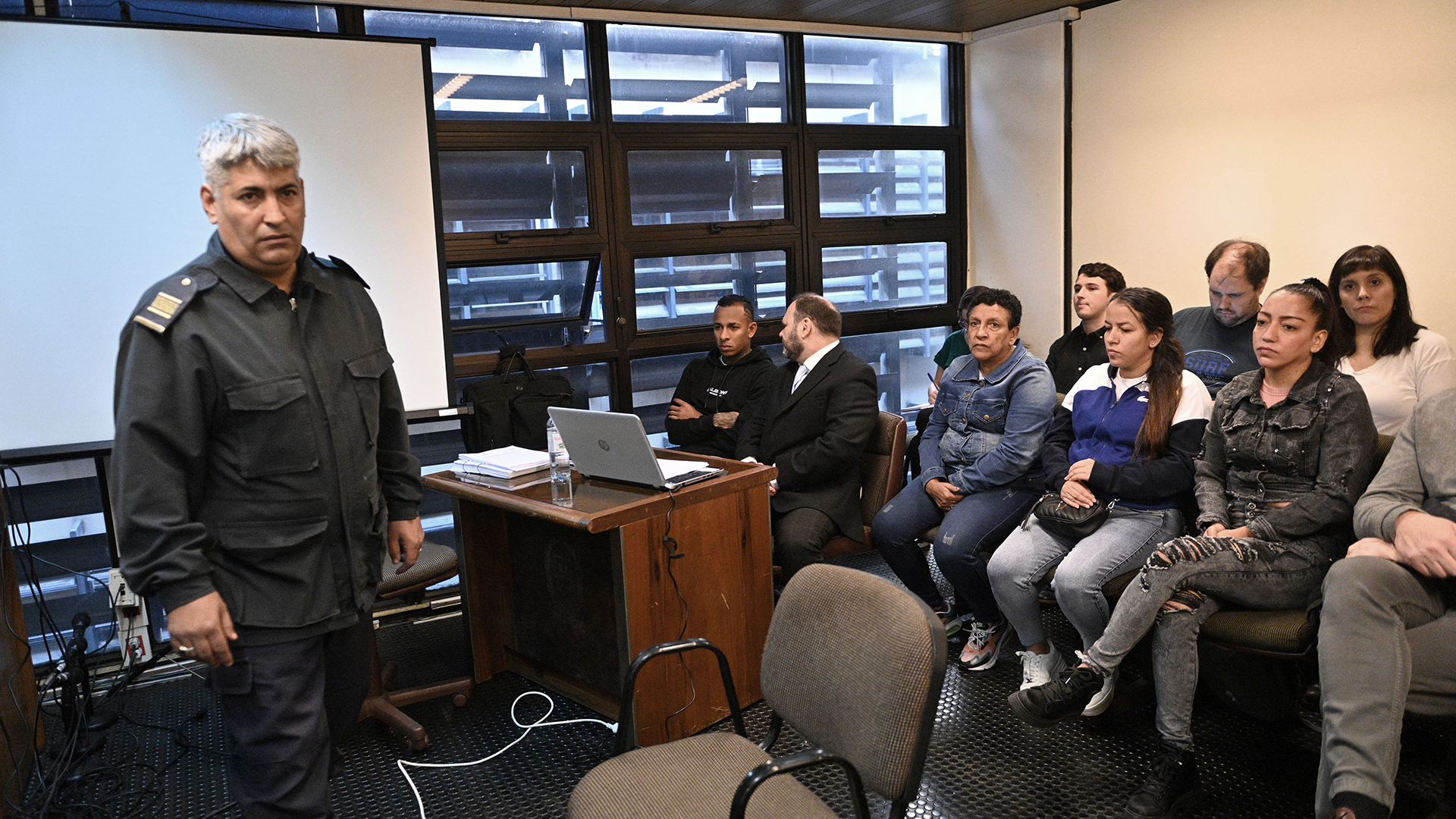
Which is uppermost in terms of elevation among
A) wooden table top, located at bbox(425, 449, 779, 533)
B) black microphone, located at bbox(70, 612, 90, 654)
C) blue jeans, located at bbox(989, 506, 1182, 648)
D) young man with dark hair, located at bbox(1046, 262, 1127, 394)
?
young man with dark hair, located at bbox(1046, 262, 1127, 394)

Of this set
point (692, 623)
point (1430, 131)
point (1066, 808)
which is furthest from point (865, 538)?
point (1430, 131)

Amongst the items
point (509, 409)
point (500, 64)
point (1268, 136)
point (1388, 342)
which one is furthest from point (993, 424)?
point (500, 64)

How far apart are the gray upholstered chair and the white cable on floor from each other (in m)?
0.81

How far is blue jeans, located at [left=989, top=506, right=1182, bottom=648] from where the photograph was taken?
2699mm

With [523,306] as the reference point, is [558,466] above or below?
below

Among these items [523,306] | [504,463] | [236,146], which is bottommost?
[504,463]

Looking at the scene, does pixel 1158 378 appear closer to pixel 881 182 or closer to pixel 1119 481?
pixel 1119 481

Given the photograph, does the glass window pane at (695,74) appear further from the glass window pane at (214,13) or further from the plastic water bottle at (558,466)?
the plastic water bottle at (558,466)

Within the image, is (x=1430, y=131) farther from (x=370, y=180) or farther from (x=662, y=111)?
(x=370, y=180)

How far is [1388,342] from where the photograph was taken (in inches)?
123

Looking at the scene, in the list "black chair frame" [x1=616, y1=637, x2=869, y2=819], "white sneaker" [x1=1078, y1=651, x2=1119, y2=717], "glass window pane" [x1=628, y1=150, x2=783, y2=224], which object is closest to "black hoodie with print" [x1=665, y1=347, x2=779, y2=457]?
"glass window pane" [x1=628, y1=150, x2=783, y2=224]

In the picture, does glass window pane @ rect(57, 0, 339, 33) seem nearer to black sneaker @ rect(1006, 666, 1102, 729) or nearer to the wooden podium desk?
the wooden podium desk

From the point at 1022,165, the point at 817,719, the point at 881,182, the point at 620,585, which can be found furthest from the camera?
the point at 881,182

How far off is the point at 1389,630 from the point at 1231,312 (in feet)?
5.39
